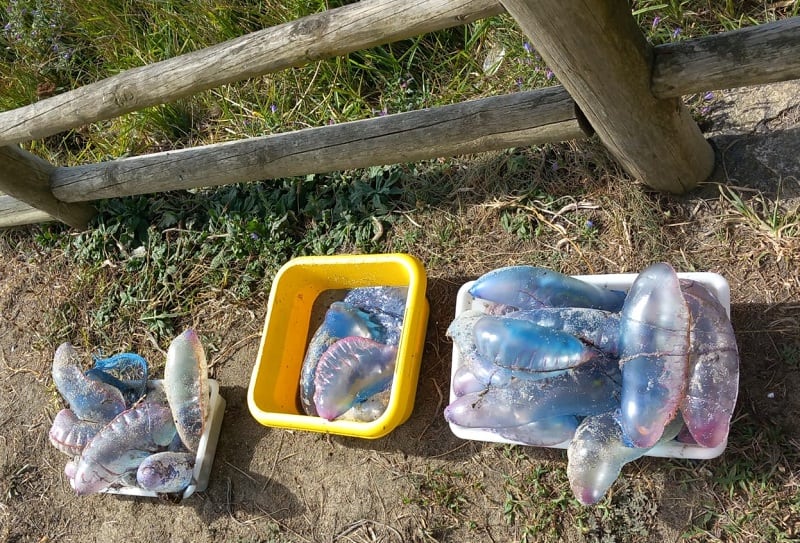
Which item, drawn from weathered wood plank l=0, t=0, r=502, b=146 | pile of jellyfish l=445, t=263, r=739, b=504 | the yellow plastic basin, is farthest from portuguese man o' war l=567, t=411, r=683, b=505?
weathered wood plank l=0, t=0, r=502, b=146

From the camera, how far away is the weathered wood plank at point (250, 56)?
1915mm

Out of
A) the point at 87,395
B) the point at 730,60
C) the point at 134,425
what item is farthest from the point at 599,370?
the point at 87,395

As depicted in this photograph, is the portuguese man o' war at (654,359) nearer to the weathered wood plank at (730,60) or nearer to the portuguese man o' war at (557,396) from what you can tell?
the portuguese man o' war at (557,396)

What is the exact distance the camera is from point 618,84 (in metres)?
1.81

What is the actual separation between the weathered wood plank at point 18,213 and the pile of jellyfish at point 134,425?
94cm

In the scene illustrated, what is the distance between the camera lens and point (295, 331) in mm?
2678

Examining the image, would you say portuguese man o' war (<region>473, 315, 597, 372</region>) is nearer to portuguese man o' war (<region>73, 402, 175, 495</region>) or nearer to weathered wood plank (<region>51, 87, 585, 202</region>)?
weathered wood plank (<region>51, 87, 585, 202</region>)

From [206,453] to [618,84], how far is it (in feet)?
6.23

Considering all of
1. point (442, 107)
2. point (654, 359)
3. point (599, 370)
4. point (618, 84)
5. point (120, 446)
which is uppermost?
point (618, 84)

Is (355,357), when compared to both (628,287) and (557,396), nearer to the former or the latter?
(557,396)

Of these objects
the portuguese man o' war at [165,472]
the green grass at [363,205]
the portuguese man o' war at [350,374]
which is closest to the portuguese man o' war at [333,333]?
the portuguese man o' war at [350,374]

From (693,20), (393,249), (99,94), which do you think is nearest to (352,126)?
(393,249)

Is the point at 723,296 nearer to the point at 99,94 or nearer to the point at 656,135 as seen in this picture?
the point at 656,135

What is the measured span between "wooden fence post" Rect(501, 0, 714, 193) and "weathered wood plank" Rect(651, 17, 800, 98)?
0.17 ft
